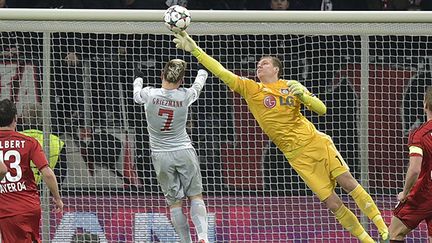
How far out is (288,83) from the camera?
441 inches

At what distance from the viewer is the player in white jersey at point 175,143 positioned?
11.3m

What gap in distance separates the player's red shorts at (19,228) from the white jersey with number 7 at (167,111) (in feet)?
5.87

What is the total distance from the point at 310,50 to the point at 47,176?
11.8ft

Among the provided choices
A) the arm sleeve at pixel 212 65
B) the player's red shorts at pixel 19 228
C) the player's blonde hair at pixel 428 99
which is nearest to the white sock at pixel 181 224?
the arm sleeve at pixel 212 65

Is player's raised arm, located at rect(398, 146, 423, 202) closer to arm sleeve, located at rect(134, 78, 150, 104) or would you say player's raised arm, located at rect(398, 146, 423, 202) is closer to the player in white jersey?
the player in white jersey

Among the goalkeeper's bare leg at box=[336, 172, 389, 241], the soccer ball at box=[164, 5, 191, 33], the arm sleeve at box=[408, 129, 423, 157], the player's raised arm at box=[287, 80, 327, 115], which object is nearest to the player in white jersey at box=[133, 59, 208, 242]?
the soccer ball at box=[164, 5, 191, 33]

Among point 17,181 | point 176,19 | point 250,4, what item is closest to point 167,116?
point 176,19

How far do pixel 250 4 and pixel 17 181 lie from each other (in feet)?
16.3

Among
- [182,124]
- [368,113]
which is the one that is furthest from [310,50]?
[182,124]

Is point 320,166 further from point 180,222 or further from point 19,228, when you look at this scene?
point 19,228

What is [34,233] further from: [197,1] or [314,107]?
[197,1]

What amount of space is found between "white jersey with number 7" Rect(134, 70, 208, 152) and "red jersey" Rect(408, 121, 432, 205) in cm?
218

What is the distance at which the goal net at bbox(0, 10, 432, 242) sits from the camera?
12227mm

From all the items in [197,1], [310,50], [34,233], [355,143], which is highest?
[197,1]
